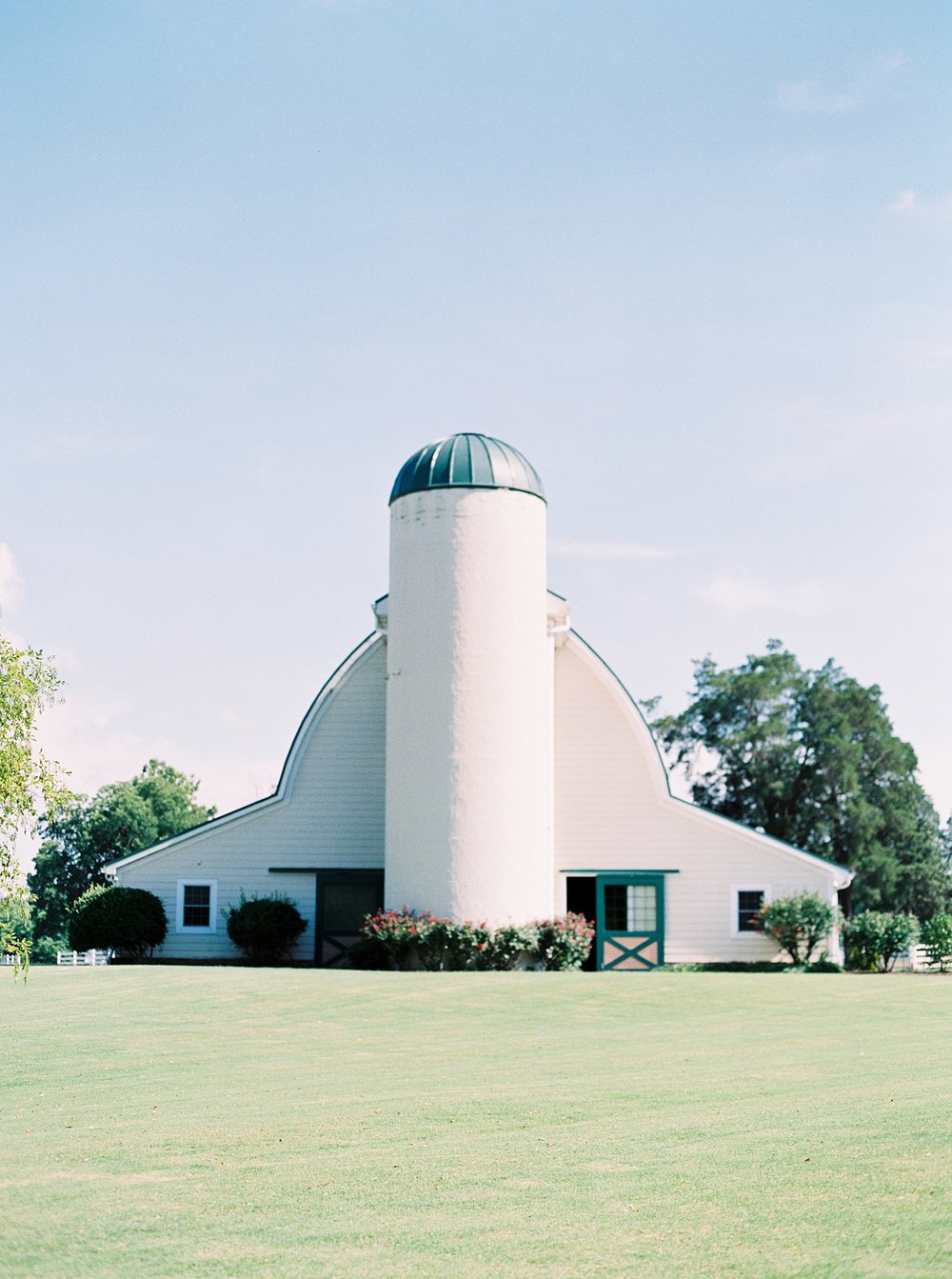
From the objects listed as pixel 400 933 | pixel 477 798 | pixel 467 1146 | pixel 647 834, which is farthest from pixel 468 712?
pixel 467 1146

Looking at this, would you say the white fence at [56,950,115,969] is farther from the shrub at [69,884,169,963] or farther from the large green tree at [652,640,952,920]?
the large green tree at [652,640,952,920]

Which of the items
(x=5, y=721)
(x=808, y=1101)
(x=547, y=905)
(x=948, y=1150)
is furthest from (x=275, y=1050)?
(x=547, y=905)

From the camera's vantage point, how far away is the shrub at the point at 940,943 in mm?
33406

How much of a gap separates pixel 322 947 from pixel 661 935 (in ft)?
25.4

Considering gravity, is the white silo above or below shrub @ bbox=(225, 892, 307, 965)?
above

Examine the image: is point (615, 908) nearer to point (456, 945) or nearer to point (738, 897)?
point (738, 897)

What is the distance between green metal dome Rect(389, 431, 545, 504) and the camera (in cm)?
2944

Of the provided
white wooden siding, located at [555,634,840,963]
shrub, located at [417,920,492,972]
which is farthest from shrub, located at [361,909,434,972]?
white wooden siding, located at [555,634,840,963]

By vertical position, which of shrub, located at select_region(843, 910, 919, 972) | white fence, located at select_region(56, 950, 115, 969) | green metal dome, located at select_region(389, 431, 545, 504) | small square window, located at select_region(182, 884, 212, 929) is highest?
green metal dome, located at select_region(389, 431, 545, 504)

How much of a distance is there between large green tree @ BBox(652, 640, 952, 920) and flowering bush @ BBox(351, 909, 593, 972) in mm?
23559

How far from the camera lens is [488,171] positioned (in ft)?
62.2

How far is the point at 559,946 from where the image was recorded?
28.8 m

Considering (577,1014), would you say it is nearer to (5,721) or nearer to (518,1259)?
(5,721)

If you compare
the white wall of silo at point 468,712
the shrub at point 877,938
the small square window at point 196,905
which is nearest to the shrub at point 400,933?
the white wall of silo at point 468,712
